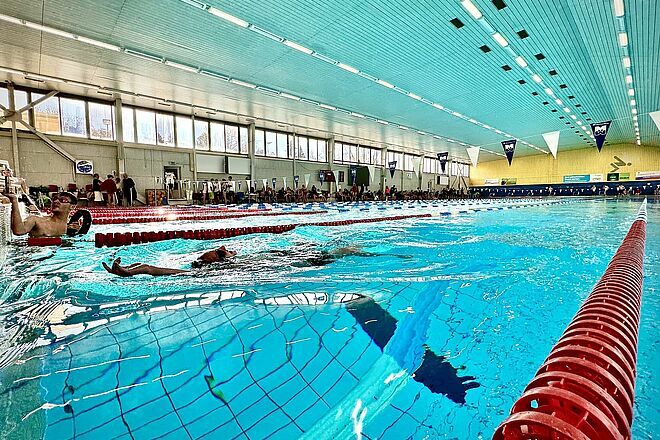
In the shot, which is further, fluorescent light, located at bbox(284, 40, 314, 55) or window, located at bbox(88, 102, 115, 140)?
window, located at bbox(88, 102, 115, 140)

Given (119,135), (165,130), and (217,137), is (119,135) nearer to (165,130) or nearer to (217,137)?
(165,130)

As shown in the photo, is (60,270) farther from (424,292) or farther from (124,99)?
(124,99)

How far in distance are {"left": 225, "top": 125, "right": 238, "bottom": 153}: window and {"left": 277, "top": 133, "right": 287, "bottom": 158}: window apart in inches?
113

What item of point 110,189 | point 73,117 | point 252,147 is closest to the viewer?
point 110,189

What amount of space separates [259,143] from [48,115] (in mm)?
9446

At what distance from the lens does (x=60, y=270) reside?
3.23m

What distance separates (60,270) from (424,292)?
3.36m

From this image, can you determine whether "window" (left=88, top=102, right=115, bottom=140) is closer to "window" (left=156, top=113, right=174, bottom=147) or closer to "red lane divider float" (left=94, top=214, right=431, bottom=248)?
"window" (left=156, top=113, right=174, bottom=147)

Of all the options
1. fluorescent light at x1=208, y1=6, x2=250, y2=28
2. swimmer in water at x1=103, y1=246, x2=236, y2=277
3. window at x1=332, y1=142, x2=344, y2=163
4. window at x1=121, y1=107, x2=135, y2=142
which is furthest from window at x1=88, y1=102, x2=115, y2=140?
swimmer in water at x1=103, y1=246, x2=236, y2=277

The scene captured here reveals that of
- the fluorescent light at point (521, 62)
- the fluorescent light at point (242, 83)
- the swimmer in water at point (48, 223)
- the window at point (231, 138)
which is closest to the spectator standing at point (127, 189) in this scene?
the fluorescent light at point (242, 83)

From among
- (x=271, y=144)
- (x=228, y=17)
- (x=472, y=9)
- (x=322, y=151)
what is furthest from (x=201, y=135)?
(x=472, y=9)

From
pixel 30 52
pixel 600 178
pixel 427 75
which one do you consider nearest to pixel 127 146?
pixel 30 52

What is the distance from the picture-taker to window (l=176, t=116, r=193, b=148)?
16.5m

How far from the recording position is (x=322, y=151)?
23.0 m
